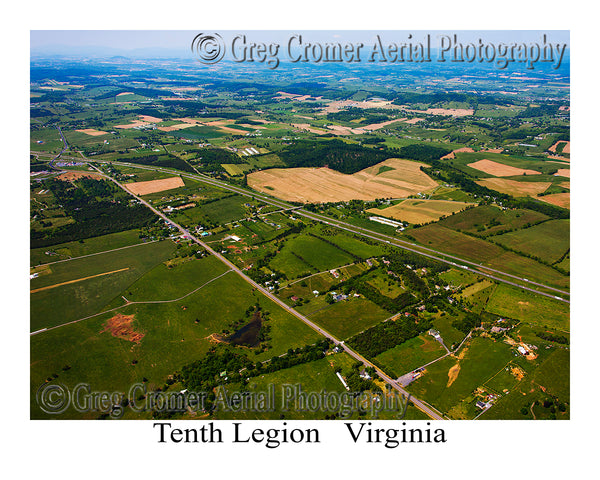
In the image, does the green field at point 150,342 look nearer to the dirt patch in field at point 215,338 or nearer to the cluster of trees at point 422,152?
the dirt patch in field at point 215,338

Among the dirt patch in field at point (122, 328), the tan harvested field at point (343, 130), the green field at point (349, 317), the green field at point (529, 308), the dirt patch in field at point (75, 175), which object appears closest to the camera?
the dirt patch in field at point (122, 328)

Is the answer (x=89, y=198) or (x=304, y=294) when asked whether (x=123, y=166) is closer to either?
(x=89, y=198)

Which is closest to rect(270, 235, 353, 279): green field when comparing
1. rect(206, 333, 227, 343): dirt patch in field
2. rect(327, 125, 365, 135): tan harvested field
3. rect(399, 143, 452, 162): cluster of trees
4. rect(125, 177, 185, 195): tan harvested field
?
rect(206, 333, 227, 343): dirt patch in field

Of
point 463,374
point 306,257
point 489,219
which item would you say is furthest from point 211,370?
point 489,219

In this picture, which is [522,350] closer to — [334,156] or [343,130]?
[334,156]

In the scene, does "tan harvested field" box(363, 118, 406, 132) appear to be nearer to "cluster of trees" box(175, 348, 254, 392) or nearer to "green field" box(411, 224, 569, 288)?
"green field" box(411, 224, 569, 288)

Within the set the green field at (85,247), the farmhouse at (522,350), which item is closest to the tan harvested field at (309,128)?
the green field at (85,247)
